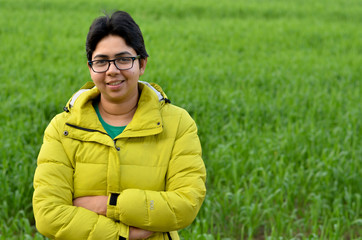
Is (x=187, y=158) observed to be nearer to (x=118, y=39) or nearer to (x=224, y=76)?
(x=118, y=39)

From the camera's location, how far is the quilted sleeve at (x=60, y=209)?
1.75 m

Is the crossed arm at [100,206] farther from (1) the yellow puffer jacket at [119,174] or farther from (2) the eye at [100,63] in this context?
(2) the eye at [100,63]

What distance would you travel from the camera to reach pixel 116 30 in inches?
71.1

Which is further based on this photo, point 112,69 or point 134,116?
point 134,116

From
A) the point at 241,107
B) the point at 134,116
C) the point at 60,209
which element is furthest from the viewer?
the point at 241,107

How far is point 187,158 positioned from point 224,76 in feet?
18.6

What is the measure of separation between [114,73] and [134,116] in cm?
21

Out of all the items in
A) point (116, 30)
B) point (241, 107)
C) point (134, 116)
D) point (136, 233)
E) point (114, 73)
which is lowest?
point (136, 233)

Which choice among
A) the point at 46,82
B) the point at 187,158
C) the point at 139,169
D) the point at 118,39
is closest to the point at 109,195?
the point at 139,169

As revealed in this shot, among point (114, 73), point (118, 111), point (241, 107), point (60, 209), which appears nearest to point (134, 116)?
point (118, 111)

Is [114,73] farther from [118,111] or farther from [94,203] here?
[94,203]

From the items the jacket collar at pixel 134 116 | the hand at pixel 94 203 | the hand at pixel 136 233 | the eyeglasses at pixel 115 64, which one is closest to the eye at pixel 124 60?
the eyeglasses at pixel 115 64

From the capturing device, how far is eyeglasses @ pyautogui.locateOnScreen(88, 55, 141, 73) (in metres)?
1.81

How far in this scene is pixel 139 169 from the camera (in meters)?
1.84
